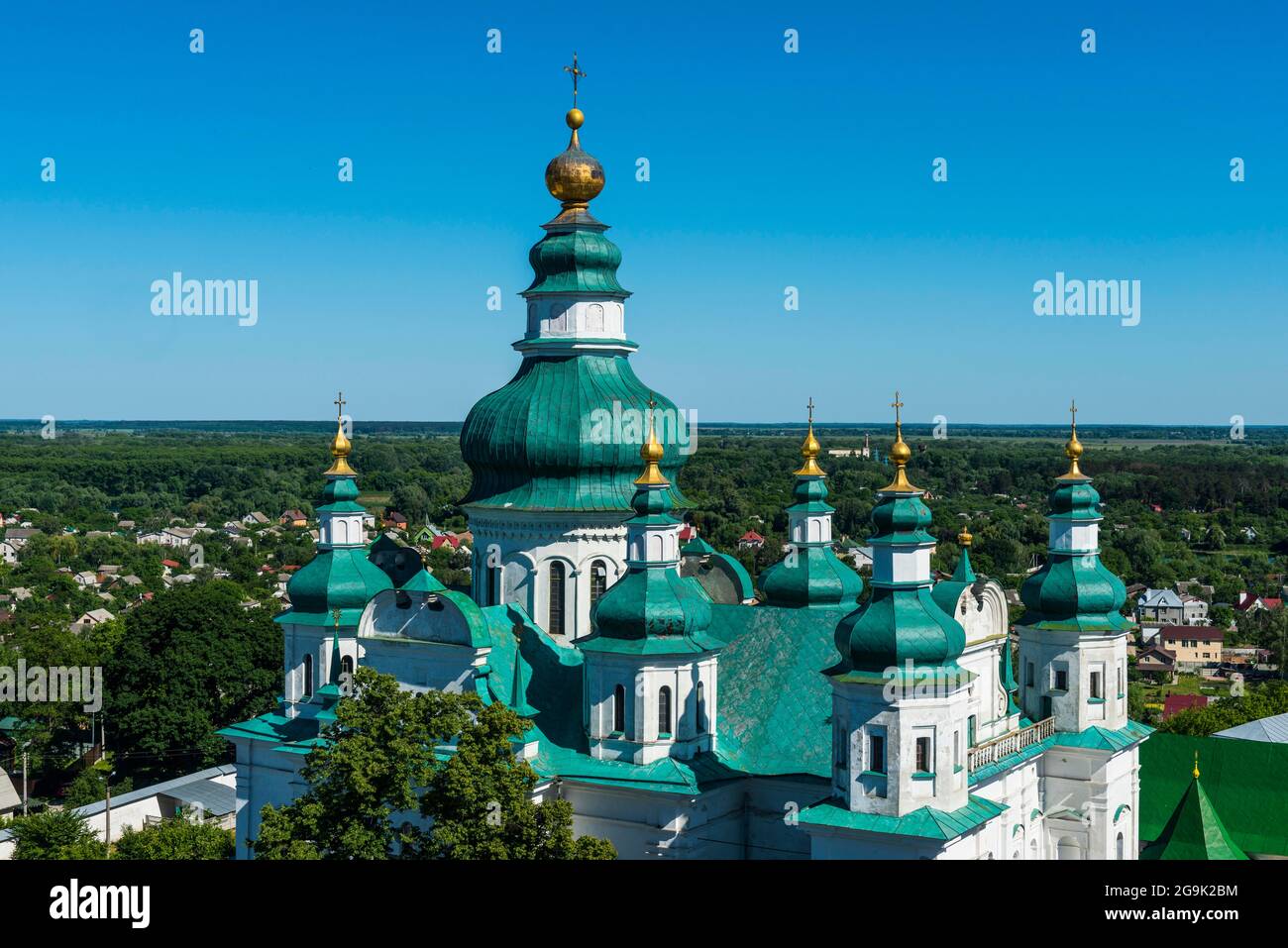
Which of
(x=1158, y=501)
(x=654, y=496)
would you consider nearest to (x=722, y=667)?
(x=654, y=496)

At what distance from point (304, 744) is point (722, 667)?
6719mm

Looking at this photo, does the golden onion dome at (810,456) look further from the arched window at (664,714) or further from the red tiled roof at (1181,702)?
the red tiled roof at (1181,702)

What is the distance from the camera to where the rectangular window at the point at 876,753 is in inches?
673

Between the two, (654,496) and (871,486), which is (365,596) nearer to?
(654,496)

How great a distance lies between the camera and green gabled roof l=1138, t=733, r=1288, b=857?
27.3m

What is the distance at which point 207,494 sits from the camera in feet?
447

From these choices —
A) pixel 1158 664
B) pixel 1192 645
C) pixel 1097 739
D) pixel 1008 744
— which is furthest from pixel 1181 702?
pixel 1008 744

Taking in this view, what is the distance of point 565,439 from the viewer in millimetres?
22656

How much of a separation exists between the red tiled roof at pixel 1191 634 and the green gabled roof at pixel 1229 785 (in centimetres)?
3552

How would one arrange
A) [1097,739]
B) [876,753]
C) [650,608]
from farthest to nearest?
[1097,739] → [650,608] → [876,753]

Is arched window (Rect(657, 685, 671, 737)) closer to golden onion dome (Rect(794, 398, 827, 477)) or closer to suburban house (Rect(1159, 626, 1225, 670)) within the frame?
golden onion dome (Rect(794, 398, 827, 477))

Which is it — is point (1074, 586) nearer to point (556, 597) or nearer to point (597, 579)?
point (597, 579)

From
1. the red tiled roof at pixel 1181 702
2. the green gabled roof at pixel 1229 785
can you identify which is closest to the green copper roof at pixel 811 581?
the green gabled roof at pixel 1229 785

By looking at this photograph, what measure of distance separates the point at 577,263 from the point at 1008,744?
10.4 m
